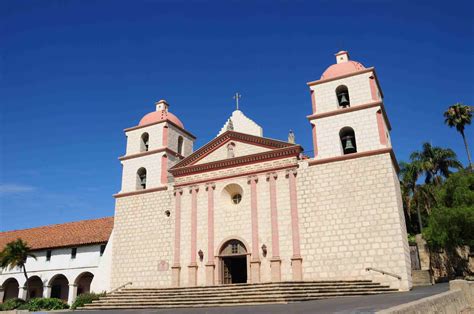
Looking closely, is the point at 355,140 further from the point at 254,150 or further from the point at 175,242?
the point at 175,242

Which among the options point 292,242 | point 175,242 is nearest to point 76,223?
point 175,242

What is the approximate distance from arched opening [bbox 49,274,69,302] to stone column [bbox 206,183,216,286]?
1538 centimetres

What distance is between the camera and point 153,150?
2616cm

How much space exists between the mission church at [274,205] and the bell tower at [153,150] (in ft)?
0.28

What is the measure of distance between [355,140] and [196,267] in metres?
10.7

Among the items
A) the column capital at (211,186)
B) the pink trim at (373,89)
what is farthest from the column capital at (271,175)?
the pink trim at (373,89)

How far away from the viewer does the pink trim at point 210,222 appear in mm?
22297

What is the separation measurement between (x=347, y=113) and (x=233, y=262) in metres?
10.0

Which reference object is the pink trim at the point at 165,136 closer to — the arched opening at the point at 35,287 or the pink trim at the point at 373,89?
the pink trim at the point at 373,89

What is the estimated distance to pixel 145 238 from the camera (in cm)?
2439

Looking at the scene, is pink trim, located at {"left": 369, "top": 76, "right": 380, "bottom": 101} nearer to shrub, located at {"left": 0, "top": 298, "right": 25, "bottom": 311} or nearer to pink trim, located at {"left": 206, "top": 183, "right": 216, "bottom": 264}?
pink trim, located at {"left": 206, "top": 183, "right": 216, "bottom": 264}

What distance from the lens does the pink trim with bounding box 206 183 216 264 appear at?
2230 cm

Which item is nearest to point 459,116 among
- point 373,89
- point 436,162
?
point 436,162

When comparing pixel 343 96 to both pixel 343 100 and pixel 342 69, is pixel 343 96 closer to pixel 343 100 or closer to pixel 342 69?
pixel 343 100
